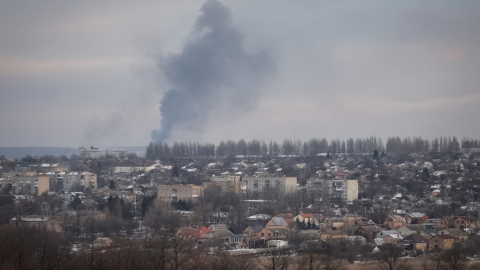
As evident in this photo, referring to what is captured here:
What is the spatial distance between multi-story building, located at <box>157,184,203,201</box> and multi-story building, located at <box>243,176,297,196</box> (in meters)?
2.82

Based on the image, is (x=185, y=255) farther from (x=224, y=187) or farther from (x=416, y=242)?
(x=224, y=187)

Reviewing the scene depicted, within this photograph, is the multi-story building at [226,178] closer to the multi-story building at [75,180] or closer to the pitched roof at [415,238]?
the multi-story building at [75,180]

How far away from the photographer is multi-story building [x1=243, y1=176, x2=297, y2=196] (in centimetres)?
3513

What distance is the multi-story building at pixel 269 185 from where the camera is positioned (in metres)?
35.1

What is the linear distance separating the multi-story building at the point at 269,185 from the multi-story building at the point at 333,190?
37.4 inches

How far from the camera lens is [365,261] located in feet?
60.5

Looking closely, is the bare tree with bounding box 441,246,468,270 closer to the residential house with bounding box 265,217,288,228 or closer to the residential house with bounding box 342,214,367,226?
the residential house with bounding box 342,214,367,226

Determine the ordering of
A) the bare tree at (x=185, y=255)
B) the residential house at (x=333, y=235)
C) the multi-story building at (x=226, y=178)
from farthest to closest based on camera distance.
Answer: the multi-story building at (x=226, y=178) < the residential house at (x=333, y=235) < the bare tree at (x=185, y=255)

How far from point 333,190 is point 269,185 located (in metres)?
3.42

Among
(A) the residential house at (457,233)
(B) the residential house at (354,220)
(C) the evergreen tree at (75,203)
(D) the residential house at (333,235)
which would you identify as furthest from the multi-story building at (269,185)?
(A) the residential house at (457,233)

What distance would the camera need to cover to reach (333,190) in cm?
3528

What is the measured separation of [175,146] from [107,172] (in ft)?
27.0

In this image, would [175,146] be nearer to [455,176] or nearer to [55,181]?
[55,181]

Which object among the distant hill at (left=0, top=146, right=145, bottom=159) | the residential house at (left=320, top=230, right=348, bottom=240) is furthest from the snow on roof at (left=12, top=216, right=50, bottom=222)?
the distant hill at (left=0, top=146, right=145, bottom=159)
